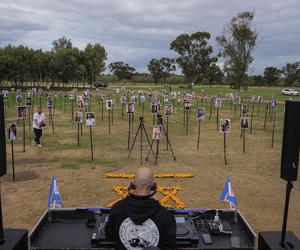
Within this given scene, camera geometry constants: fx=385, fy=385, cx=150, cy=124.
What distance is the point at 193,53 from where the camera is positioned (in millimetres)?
88938

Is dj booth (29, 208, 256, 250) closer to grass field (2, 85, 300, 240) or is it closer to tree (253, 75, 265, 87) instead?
grass field (2, 85, 300, 240)

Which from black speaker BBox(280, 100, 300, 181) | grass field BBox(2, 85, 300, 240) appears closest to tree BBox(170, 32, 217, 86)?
grass field BBox(2, 85, 300, 240)

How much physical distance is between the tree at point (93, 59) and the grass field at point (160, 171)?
56.1 m

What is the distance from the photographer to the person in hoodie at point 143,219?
3.61 m

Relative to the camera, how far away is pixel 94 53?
78.1 m

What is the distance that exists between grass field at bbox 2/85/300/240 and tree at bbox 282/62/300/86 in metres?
98.2

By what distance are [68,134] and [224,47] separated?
5096 cm

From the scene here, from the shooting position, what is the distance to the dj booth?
586 cm

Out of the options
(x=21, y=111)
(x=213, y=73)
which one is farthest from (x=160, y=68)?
(x=21, y=111)

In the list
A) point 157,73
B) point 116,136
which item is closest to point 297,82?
point 157,73

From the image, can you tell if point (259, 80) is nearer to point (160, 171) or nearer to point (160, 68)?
point (160, 68)

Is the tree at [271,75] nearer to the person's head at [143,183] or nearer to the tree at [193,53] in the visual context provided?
the tree at [193,53]

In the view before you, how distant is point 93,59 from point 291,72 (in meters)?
66.4

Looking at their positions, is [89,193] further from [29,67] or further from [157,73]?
[157,73]
